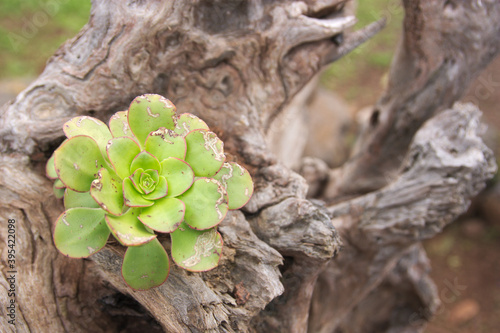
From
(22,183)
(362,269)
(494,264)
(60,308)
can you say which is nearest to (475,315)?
(494,264)

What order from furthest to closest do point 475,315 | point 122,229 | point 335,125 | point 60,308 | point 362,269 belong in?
point 335,125, point 475,315, point 362,269, point 60,308, point 122,229

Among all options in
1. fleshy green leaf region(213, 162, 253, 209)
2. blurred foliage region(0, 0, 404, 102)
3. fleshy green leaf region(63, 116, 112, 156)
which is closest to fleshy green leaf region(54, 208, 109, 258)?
fleshy green leaf region(63, 116, 112, 156)

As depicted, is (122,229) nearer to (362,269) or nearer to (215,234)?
(215,234)

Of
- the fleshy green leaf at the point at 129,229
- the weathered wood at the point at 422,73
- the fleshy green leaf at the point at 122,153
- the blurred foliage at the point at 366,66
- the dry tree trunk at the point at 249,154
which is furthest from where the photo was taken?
the blurred foliage at the point at 366,66

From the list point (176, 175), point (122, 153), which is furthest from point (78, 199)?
point (176, 175)

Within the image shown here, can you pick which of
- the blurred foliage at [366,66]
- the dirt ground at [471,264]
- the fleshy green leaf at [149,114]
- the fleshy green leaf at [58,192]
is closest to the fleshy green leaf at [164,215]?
the fleshy green leaf at [149,114]

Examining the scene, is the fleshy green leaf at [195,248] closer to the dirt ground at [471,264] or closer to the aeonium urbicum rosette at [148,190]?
the aeonium urbicum rosette at [148,190]
